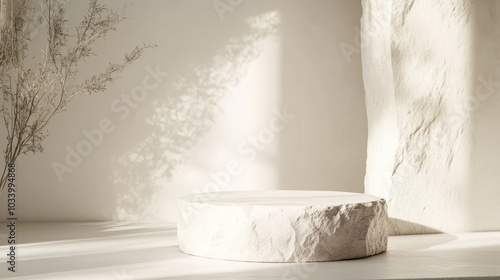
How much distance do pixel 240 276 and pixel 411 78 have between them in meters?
2.13

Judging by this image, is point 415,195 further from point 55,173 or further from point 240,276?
point 55,173

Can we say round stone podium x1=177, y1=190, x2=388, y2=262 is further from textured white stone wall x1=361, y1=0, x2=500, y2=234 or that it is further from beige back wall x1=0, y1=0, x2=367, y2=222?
beige back wall x1=0, y1=0, x2=367, y2=222

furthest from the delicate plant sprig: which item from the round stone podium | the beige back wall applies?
the round stone podium

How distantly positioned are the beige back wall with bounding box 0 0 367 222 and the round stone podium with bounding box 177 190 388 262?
61.9 inches

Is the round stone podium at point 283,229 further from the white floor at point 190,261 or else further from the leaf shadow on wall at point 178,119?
the leaf shadow on wall at point 178,119

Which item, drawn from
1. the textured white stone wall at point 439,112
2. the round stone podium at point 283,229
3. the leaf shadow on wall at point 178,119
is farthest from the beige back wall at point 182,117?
the round stone podium at point 283,229

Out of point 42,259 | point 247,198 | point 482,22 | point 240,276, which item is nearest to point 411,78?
point 482,22

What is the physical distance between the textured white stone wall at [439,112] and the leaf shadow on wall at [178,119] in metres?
1.16

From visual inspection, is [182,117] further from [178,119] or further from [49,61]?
[49,61]

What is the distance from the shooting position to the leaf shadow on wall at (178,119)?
19.4ft

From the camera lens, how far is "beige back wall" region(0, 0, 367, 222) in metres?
5.89

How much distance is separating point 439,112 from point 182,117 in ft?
6.39

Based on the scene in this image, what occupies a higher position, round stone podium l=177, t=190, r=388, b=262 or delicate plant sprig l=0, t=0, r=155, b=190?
delicate plant sprig l=0, t=0, r=155, b=190

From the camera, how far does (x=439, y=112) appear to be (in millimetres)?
5129
